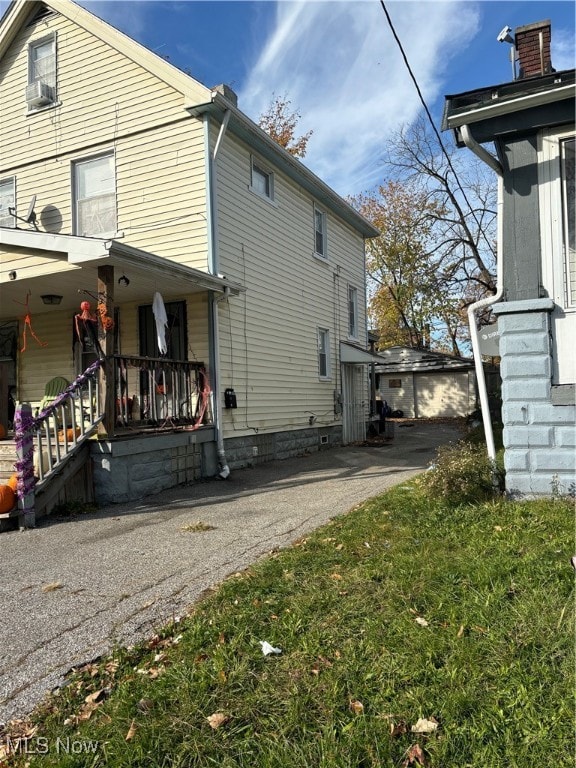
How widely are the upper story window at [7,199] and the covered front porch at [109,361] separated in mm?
2379

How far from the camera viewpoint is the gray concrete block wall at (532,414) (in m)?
5.73

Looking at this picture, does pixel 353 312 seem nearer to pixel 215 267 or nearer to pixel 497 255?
pixel 215 267

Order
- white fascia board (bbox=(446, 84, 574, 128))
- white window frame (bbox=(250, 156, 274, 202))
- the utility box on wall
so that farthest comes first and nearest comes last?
white window frame (bbox=(250, 156, 274, 202)) < the utility box on wall < white fascia board (bbox=(446, 84, 574, 128))

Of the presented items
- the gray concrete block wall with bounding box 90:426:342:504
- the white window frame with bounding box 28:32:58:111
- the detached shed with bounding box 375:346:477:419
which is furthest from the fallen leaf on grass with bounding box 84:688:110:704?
the detached shed with bounding box 375:346:477:419

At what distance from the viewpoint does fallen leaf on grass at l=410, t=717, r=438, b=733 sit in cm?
234

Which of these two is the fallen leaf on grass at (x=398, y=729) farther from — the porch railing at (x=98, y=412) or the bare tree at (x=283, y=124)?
the bare tree at (x=283, y=124)

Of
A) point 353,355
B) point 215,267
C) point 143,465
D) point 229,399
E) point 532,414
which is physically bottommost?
point 143,465

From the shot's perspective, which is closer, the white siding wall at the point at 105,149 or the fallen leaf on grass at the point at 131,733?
the fallen leaf on grass at the point at 131,733

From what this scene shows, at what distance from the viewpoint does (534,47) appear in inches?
253

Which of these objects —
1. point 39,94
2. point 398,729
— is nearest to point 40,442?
point 398,729

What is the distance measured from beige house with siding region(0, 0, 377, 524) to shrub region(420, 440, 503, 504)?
440 cm

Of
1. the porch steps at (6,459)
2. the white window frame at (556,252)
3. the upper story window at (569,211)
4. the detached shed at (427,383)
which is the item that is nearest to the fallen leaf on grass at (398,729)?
the white window frame at (556,252)

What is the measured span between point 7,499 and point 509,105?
7.10 meters

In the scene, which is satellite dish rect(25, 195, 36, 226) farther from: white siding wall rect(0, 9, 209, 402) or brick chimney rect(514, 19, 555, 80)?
brick chimney rect(514, 19, 555, 80)
